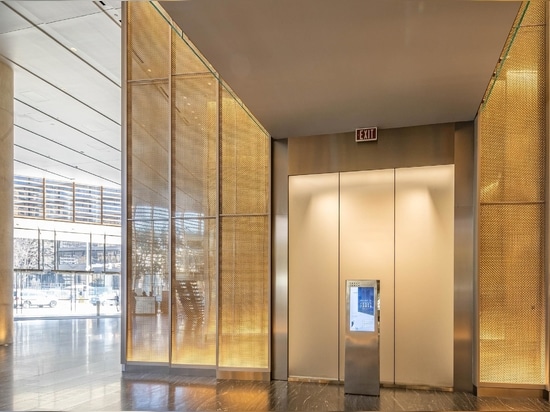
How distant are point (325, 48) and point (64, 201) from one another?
81.0 ft

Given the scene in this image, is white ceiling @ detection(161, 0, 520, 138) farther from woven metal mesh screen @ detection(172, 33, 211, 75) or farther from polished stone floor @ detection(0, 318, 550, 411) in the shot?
polished stone floor @ detection(0, 318, 550, 411)

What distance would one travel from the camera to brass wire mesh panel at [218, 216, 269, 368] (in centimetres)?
873

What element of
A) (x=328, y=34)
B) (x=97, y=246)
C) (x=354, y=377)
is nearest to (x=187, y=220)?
(x=354, y=377)

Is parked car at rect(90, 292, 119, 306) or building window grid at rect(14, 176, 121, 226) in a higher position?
building window grid at rect(14, 176, 121, 226)

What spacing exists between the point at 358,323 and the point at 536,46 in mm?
4922

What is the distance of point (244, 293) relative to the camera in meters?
8.85

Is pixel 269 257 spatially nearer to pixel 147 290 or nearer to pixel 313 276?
pixel 313 276

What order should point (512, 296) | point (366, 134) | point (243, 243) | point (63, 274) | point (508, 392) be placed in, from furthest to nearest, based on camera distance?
1. point (63, 274)
2. point (243, 243)
3. point (366, 134)
4. point (512, 296)
5. point (508, 392)

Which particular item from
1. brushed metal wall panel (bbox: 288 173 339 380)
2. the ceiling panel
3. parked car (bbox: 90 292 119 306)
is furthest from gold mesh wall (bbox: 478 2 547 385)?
parked car (bbox: 90 292 119 306)

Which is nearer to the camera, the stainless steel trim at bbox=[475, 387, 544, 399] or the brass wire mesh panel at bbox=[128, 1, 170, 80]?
the stainless steel trim at bbox=[475, 387, 544, 399]

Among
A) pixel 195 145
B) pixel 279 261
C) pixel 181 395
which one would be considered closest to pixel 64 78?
pixel 195 145

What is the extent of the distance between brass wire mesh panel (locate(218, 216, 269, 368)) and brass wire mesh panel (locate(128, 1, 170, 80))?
3168 millimetres

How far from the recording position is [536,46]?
7750 mm

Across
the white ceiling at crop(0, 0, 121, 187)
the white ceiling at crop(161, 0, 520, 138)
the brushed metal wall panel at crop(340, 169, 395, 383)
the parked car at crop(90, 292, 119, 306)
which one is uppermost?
the white ceiling at crop(0, 0, 121, 187)
